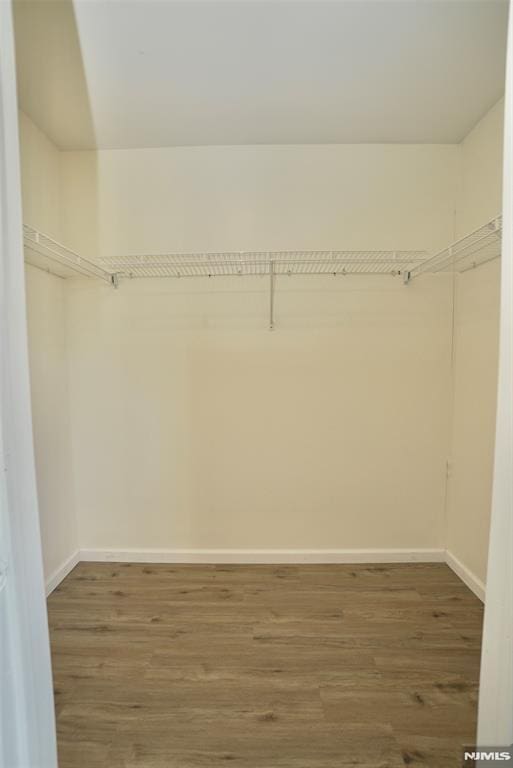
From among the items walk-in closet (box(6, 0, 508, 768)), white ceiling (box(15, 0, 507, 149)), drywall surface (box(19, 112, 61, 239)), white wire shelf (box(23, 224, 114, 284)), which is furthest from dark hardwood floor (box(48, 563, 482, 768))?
white ceiling (box(15, 0, 507, 149))

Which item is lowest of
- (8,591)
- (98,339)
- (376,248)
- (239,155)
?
(8,591)

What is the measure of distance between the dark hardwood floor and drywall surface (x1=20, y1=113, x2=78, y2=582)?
0.35 metres

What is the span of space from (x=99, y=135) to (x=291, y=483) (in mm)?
2472

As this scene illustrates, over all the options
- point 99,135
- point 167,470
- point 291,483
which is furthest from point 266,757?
point 99,135

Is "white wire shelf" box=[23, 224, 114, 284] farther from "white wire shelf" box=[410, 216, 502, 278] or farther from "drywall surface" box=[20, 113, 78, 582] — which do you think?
"white wire shelf" box=[410, 216, 502, 278]

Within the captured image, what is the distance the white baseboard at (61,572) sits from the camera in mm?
2075

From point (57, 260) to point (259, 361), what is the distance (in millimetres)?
1310

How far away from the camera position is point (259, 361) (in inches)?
91.0

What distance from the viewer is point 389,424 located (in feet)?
7.61

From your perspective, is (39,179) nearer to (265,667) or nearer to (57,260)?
(57,260)

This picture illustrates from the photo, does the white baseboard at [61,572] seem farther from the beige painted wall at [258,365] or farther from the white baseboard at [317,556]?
the white baseboard at [317,556]

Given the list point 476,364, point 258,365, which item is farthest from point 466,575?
point 258,365

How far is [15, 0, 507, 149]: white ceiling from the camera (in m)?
1.40

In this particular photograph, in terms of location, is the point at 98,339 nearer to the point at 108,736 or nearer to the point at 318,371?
the point at 318,371
